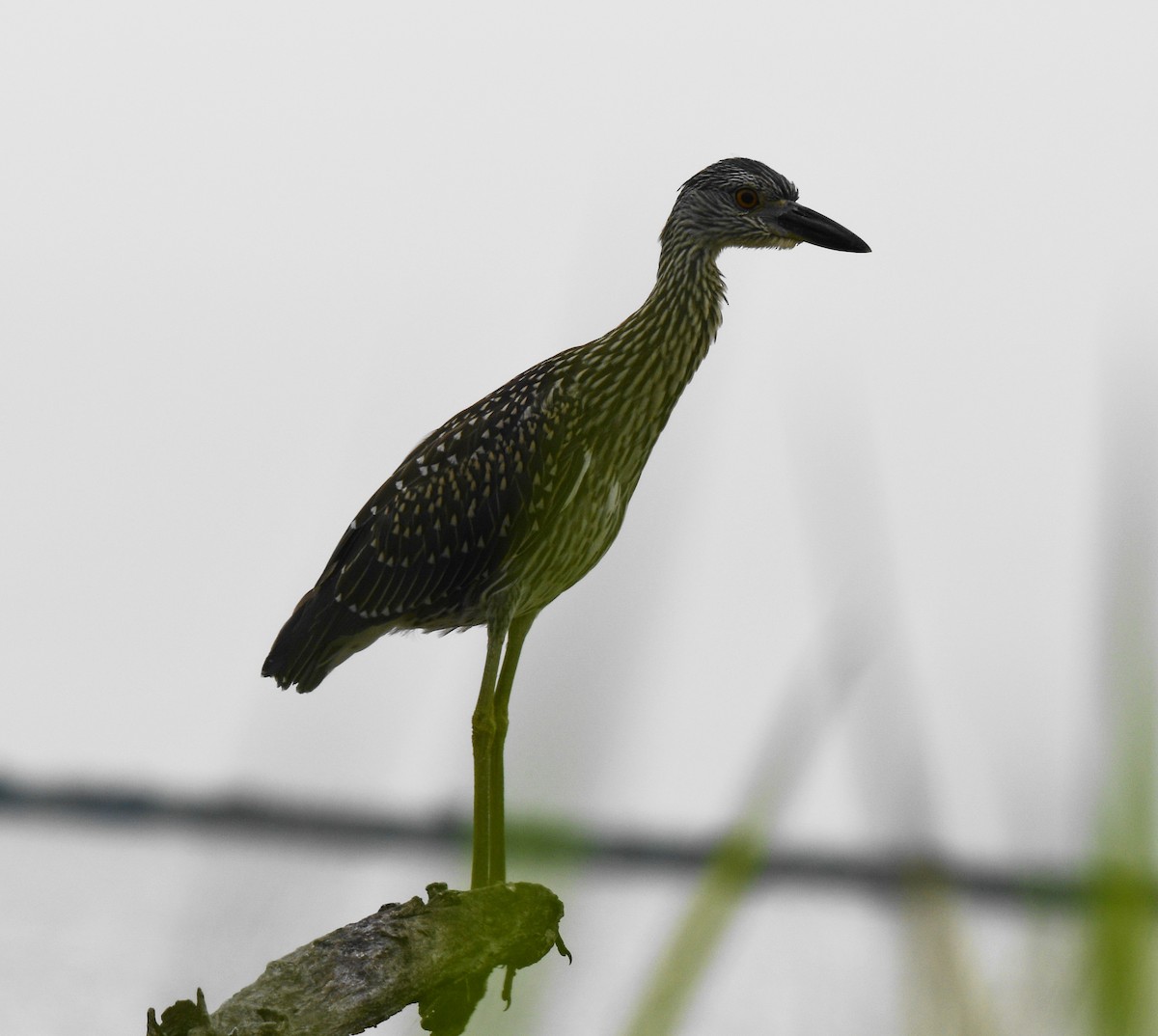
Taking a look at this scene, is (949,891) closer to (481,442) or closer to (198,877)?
(198,877)

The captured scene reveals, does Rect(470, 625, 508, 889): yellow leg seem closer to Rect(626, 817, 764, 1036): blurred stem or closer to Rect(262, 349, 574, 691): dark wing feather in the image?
Rect(262, 349, 574, 691): dark wing feather

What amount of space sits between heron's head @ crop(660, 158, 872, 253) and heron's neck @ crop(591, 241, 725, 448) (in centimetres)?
Result: 9

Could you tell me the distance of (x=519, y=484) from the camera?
501 cm

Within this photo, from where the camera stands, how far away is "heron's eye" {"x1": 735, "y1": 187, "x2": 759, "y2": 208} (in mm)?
5379

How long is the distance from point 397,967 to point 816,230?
11.2ft

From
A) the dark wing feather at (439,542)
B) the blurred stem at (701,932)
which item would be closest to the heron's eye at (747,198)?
the dark wing feather at (439,542)

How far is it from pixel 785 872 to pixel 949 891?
1.47 m

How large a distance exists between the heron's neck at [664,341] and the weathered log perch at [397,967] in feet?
7.12

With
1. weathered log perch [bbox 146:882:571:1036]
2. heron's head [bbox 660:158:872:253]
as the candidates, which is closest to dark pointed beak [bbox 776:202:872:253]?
heron's head [bbox 660:158:872:253]


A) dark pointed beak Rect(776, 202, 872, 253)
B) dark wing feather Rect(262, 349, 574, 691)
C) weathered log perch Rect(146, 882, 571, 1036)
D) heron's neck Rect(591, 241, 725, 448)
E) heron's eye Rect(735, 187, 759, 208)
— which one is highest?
heron's eye Rect(735, 187, 759, 208)

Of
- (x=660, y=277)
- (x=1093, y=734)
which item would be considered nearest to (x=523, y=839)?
(x=1093, y=734)

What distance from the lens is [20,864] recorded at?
4176 millimetres

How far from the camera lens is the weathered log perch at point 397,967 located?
9.62ft

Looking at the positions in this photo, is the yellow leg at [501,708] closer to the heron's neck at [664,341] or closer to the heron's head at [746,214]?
the heron's neck at [664,341]
